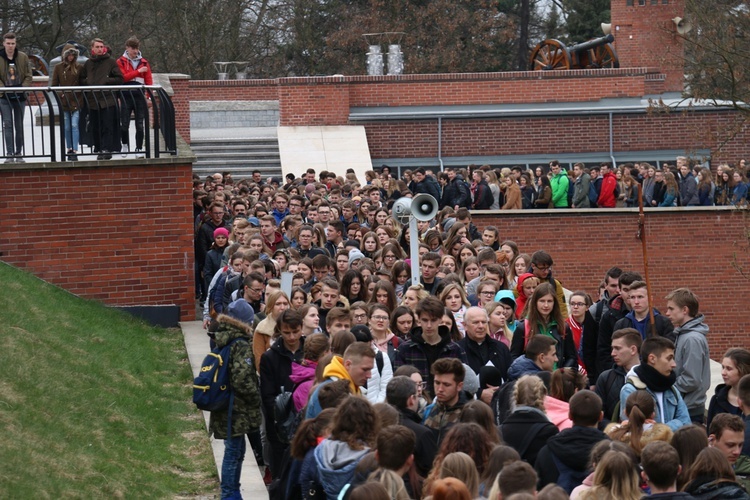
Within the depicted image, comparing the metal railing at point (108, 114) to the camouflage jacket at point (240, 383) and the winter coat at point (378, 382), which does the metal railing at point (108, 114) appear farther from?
the winter coat at point (378, 382)

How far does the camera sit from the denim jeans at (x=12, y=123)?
635 inches

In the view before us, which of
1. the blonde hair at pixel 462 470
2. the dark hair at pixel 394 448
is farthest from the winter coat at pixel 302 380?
the blonde hair at pixel 462 470

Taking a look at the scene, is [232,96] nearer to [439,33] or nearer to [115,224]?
[115,224]

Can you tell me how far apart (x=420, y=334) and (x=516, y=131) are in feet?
75.0

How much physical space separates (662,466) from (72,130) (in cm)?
1182

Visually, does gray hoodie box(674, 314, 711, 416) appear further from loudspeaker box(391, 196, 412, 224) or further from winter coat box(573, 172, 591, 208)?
winter coat box(573, 172, 591, 208)

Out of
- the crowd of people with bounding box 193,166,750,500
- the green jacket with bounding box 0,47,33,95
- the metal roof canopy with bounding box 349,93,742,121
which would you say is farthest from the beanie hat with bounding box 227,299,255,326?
the metal roof canopy with bounding box 349,93,742,121

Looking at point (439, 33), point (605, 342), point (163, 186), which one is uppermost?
point (439, 33)

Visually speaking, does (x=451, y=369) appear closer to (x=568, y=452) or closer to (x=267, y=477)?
(x=568, y=452)

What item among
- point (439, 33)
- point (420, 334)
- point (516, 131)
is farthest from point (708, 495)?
point (439, 33)

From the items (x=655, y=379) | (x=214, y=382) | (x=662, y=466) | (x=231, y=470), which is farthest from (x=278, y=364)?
(x=662, y=466)

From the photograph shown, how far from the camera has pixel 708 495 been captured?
640cm

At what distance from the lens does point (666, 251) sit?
995 inches

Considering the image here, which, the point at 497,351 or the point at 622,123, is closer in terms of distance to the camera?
the point at 497,351
